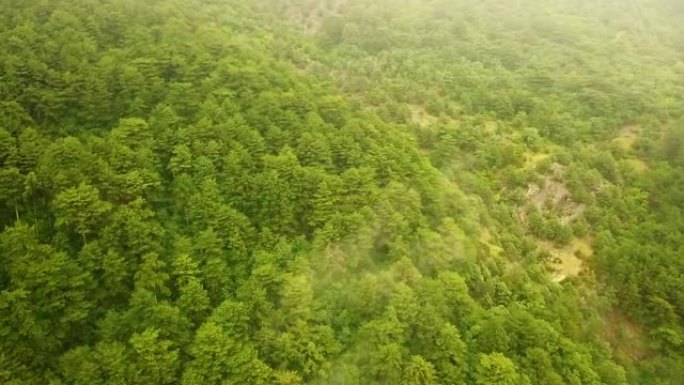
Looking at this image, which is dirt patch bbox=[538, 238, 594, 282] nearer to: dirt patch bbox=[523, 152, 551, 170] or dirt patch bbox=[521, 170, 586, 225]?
dirt patch bbox=[521, 170, 586, 225]

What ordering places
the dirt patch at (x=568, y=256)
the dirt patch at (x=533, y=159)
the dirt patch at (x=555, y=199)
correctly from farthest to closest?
the dirt patch at (x=533, y=159)
the dirt patch at (x=555, y=199)
the dirt patch at (x=568, y=256)

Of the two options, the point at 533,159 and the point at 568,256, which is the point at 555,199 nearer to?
the point at 533,159

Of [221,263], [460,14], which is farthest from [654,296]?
[460,14]

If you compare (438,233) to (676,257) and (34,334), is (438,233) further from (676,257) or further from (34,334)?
(34,334)

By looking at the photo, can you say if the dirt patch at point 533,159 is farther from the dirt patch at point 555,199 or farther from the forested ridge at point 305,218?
the dirt patch at point 555,199

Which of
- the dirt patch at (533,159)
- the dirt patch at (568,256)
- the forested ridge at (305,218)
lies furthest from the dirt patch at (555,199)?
the dirt patch at (568,256)

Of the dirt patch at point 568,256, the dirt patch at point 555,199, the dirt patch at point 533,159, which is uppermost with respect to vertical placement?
the dirt patch at point 533,159

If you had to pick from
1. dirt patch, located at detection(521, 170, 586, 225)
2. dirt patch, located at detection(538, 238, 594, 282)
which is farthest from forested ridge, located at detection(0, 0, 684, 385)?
dirt patch, located at detection(521, 170, 586, 225)

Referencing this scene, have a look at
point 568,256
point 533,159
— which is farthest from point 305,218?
point 533,159

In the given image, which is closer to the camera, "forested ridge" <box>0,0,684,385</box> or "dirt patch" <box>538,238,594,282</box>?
"forested ridge" <box>0,0,684,385</box>
